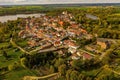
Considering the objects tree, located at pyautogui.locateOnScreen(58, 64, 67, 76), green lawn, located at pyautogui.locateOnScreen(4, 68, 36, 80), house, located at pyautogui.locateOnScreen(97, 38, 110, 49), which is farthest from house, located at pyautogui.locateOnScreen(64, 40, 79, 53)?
green lawn, located at pyautogui.locateOnScreen(4, 68, 36, 80)

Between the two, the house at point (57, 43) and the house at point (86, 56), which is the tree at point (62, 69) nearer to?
the house at point (86, 56)

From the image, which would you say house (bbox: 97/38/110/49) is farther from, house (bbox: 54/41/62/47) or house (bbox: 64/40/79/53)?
house (bbox: 54/41/62/47)

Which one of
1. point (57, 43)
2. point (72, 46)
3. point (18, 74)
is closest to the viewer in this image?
point (18, 74)

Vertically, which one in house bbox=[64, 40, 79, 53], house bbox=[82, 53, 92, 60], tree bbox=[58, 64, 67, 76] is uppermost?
tree bbox=[58, 64, 67, 76]

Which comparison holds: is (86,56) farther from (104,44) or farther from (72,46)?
(104,44)

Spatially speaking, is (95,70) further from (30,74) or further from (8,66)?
(8,66)

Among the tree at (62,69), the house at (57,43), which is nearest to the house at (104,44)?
the house at (57,43)

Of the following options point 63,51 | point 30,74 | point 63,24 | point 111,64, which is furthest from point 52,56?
point 63,24

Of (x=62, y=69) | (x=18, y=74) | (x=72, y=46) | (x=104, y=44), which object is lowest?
(x=18, y=74)

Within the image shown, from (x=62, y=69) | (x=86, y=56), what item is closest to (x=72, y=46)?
(x=86, y=56)

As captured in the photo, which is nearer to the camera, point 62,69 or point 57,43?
point 62,69

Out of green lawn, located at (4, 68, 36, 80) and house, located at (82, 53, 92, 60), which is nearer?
green lawn, located at (4, 68, 36, 80)
